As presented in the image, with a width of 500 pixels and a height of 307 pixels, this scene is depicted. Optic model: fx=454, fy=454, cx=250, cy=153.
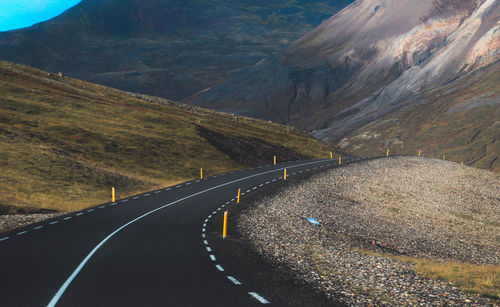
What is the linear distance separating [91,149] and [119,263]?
42693 mm

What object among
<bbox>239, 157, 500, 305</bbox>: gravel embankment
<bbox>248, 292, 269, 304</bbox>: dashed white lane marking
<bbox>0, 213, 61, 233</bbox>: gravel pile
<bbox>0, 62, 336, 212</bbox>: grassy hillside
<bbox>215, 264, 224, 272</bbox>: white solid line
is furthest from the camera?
<bbox>0, 62, 336, 212</bbox>: grassy hillside

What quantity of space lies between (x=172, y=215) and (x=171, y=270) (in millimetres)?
13596

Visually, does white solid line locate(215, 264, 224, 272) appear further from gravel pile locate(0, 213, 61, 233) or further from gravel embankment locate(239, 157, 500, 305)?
gravel pile locate(0, 213, 61, 233)

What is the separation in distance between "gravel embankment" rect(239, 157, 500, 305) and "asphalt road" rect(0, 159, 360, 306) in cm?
331

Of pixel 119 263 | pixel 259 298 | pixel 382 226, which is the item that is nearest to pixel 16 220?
pixel 119 263

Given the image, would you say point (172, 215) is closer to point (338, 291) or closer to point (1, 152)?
point (338, 291)

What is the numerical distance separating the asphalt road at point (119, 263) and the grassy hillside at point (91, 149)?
375 inches

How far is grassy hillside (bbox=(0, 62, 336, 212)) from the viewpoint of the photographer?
133ft

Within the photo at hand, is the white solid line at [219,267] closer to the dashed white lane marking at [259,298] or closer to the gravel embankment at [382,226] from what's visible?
the gravel embankment at [382,226]

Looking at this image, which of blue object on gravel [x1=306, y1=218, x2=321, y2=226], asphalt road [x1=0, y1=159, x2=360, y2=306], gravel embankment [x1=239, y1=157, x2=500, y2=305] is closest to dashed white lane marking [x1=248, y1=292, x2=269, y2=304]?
asphalt road [x1=0, y1=159, x2=360, y2=306]

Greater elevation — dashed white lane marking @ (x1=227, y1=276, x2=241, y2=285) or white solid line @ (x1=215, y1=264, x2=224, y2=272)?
dashed white lane marking @ (x1=227, y1=276, x2=241, y2=285)

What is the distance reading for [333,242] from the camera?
82.7 feet

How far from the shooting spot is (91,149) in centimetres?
5759

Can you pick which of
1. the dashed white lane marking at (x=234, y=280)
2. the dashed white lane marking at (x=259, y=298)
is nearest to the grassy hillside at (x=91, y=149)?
→ the dashed white lane marking at (x=234, y=280)
